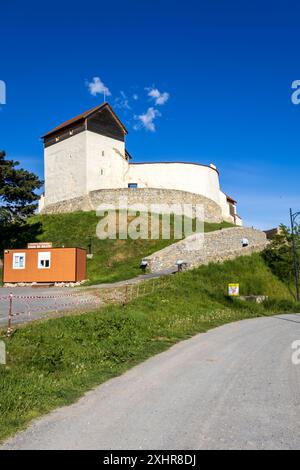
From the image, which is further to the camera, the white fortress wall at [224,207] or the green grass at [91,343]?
the white fortress wall at [224,207]

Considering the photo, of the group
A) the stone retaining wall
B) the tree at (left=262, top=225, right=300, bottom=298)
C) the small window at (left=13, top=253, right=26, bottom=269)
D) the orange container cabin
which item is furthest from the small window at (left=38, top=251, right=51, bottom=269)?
the tree at (left=262, top=225, right=300, bottom=298)

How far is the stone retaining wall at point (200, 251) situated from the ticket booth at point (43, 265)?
615 centimetres

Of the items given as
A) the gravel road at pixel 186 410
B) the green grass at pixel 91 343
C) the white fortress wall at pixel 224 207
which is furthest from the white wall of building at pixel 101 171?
the gravel road at pixel 186 410

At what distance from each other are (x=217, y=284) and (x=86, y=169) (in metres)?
33.4

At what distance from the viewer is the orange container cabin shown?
1254 inches

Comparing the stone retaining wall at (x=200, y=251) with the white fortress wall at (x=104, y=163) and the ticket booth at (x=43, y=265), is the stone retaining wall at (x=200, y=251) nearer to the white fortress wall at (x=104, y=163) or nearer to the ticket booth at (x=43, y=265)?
the ticket booth at (x=43, y=265)

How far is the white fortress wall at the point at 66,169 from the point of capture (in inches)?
2192

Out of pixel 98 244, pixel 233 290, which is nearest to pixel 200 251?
pixel 98 244

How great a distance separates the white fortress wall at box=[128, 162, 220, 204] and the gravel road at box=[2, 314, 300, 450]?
52.3m

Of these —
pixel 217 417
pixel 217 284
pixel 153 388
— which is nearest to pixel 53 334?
pixel 153 388

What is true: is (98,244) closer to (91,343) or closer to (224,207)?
(91,343)

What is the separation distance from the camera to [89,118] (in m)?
56.0

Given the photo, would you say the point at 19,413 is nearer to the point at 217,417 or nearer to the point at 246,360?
the point at 217,417

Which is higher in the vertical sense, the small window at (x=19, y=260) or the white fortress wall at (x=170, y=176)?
the white fortress wall at (x=170, y=176)
